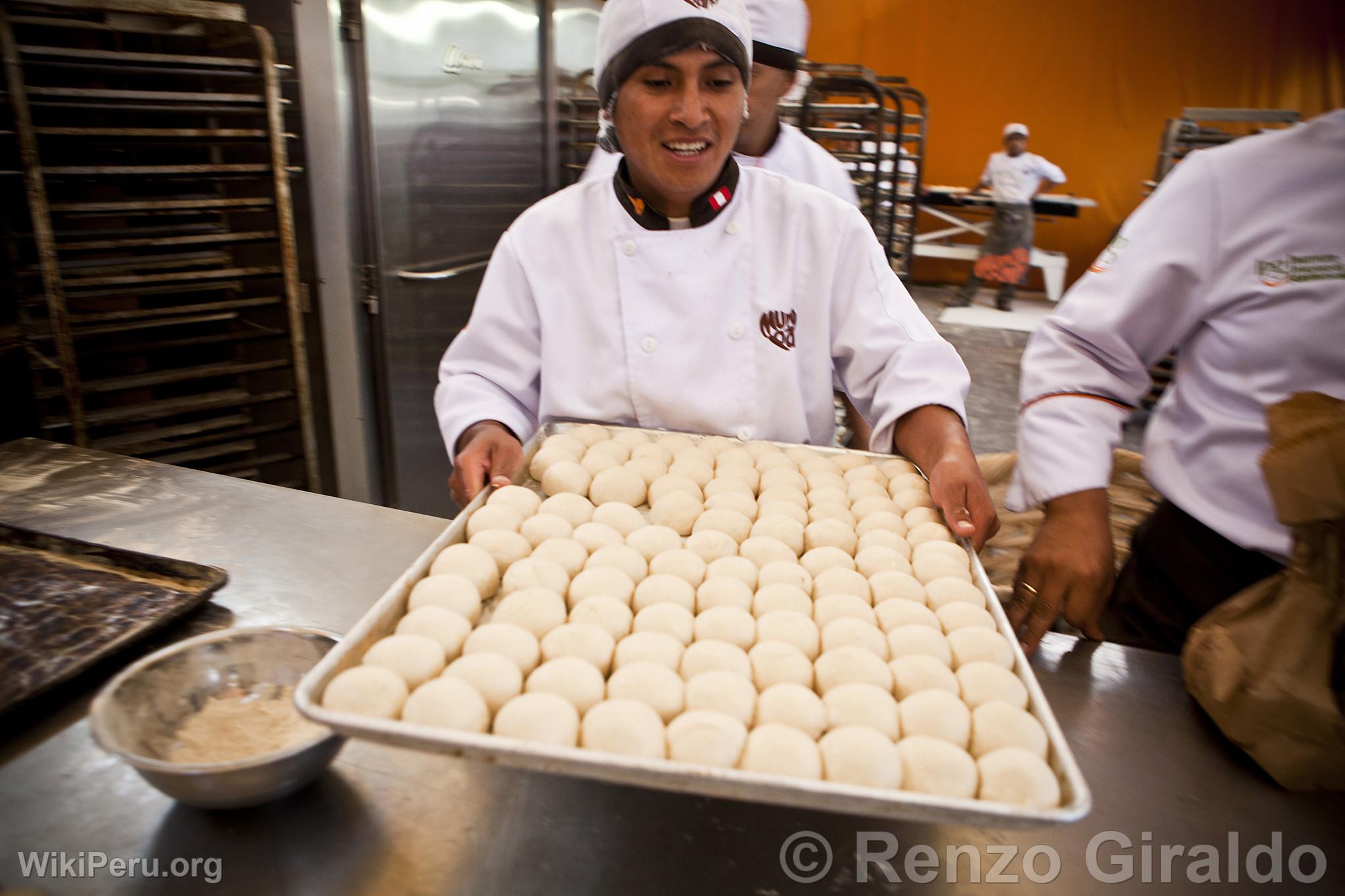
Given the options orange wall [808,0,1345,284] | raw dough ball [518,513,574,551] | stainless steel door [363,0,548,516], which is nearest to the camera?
raw dough ball [518,513,574,551]

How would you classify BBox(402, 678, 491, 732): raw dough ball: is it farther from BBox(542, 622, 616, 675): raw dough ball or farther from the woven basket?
the woven basket

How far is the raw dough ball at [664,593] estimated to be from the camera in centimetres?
91

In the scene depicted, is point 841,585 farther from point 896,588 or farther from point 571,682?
point 571,682

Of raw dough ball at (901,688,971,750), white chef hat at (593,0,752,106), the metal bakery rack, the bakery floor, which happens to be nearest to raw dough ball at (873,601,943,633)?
raw dough ball at (901,688,971,750)

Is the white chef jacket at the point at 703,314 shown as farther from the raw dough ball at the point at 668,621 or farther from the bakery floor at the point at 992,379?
the bakery floor at the point at 992,379

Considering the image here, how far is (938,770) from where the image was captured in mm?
673

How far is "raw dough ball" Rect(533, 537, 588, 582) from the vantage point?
0.94m

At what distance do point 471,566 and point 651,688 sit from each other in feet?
0.84

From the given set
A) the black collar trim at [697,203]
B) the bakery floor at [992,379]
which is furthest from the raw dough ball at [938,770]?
the bakery floor at [992,379]

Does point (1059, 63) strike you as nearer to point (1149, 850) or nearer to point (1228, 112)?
point (1228, 112)

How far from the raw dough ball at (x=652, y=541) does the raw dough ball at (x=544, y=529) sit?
80mm

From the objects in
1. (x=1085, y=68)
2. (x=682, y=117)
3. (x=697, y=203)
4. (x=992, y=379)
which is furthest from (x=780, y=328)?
(x=1085, y=68)

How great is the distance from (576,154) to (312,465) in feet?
7.00

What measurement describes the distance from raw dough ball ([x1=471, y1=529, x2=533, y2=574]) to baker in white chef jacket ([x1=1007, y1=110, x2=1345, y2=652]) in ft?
2.18
